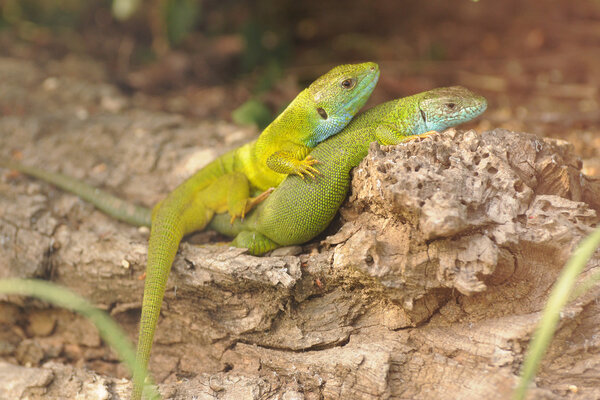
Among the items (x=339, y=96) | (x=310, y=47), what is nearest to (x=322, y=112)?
(x=339, y=96)

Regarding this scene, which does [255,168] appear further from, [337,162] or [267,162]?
[337,162]

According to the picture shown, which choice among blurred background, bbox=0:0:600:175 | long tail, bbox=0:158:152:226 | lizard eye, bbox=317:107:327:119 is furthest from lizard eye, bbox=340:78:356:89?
blurred background, bbox=0:0:600:175

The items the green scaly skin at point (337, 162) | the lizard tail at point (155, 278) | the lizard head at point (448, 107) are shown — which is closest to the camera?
the lizard tail at point (155, 278)

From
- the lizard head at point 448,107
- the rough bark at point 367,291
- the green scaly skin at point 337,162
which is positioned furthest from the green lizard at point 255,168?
the lizard head at point 448,107

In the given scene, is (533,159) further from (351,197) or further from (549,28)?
(549,28)

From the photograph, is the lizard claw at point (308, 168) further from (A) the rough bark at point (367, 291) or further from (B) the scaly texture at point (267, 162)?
(A) the rough bark at point (367, 291)
